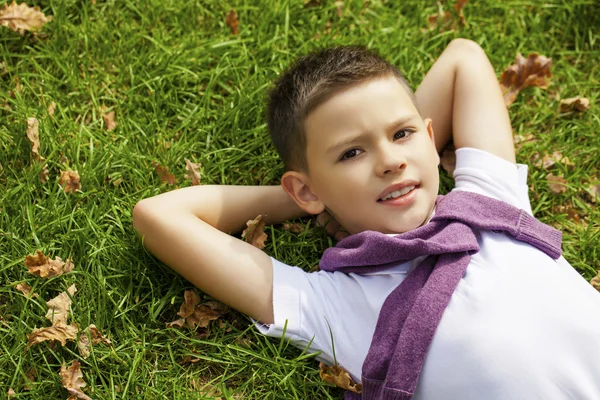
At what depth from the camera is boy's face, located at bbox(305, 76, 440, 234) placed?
2.98 meters

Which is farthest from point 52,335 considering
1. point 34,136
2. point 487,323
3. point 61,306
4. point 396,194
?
point 487,323

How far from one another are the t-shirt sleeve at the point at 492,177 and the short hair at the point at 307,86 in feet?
1.41

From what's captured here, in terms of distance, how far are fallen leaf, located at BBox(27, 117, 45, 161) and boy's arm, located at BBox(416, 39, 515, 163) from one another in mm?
2021

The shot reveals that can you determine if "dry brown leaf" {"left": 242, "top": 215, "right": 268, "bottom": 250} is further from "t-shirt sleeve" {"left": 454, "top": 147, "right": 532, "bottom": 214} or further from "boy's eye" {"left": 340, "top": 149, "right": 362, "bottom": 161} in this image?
"t-shirt sleeve" {"left": 454, "top": 147, "right": 532, "bottom": 214}

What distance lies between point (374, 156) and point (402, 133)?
200 millimetres

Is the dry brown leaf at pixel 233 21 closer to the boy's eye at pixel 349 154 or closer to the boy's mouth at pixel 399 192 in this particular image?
the boy's eye at pixel 349 154

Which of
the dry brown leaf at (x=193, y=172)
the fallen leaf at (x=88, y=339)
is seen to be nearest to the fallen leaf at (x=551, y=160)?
the dry brown leaf at (x=193, y=172)

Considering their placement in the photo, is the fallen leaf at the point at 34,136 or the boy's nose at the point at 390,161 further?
the fallen leaf at the point at 34,136

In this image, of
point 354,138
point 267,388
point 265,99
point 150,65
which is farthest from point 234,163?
point 267,388

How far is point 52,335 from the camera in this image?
3135mm

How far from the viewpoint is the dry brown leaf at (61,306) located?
10.5 ft

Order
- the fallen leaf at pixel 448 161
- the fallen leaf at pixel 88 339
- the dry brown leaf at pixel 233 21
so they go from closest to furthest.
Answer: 1. the fallen leaf at pixel 88 339
2. the fallen leaf at pixel 448 161
3. the dry brown leaf at pixel 233 21

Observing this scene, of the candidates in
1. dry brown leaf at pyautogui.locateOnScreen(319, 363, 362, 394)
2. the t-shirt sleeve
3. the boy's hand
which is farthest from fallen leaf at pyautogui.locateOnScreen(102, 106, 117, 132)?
the t-shirt sleeve

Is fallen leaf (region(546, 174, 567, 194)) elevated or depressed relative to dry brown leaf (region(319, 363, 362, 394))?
elevated
